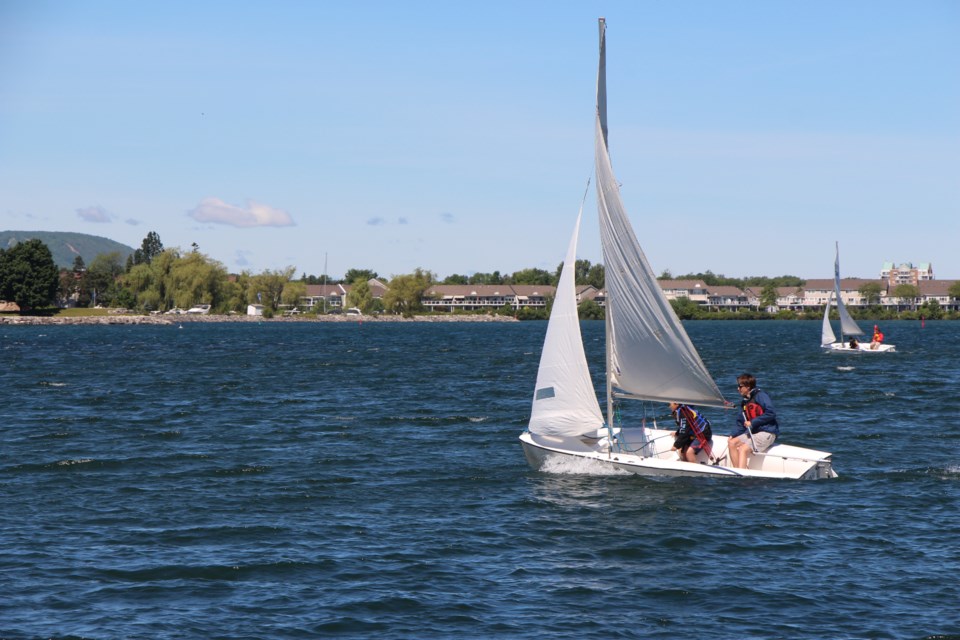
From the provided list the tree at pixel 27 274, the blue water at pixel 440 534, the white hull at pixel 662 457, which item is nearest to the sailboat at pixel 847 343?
the blue water at pixel 440 534

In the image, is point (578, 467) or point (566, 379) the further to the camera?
point (578, 467)

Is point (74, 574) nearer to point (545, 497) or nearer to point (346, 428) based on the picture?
point (545, 497)

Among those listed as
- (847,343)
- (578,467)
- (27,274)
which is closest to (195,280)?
(27,274)

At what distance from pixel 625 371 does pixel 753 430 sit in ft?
10.2

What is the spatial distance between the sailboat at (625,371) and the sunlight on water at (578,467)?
70mm

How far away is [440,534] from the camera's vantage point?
62.2ft

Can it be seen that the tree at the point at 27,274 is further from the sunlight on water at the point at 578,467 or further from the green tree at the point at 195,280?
Answer: the sunlight on water at the point at 578,467

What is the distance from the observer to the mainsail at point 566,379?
22.5 meters

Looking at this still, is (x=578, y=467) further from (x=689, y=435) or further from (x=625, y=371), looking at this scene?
(x=689, y=435)

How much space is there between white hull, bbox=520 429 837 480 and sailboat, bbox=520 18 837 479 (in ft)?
0.07

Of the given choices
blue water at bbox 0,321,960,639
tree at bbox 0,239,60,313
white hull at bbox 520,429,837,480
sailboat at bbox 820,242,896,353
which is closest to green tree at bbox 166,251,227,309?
tree at bbox 0,239,60,313

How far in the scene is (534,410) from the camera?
Answer: 23.1 metres

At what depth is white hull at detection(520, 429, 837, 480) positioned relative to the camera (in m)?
22.3

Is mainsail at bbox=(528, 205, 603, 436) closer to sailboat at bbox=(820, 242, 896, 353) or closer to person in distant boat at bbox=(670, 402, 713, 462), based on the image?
person in distant boat at bbox=(670, 402, 713, 462)
